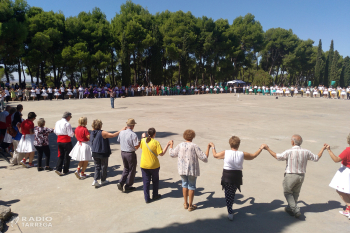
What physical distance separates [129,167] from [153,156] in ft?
2.64

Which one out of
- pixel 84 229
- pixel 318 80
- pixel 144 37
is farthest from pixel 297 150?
pixel 318 80

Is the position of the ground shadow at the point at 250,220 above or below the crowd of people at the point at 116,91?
below

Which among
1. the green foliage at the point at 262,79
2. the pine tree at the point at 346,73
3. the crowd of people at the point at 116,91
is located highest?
the pine tree at the point at 346,73

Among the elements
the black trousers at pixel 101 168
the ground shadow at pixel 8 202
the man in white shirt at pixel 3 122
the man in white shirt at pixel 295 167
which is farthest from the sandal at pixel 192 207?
the man in white shirt at pixel 3 122

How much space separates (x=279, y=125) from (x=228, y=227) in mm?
10136

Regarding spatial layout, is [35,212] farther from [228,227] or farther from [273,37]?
[273,37]

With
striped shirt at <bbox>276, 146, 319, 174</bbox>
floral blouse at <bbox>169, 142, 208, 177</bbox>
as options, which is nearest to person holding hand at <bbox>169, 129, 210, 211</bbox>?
floral blouse at <bbox>169, 142, 208, 177</bbox>

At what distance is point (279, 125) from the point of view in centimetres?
1298

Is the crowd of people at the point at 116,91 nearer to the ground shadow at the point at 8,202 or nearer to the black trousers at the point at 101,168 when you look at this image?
the black trousers at the point at 101,168

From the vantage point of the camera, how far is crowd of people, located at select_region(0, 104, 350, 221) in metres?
4.18

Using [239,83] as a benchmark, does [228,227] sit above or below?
below

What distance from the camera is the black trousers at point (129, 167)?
203 inches

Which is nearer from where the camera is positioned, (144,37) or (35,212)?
(35,212)

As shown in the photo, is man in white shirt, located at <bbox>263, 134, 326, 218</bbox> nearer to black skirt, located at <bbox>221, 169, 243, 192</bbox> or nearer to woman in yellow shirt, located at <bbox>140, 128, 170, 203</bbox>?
black skirt, located at <bbox>221, 169, 243, 192</bbox>
